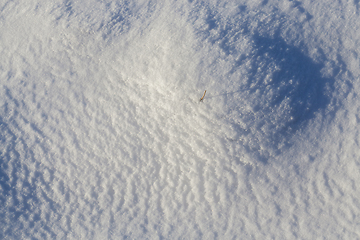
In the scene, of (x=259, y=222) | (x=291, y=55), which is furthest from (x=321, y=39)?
(x=259, y=222)

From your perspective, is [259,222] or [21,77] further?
[21,77]

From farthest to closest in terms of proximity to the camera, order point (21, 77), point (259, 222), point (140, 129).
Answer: point (21, 77) → point (140, 129) → point (259, 222)

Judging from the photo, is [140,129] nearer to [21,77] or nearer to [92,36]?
[92,36]

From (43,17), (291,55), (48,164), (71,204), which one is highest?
(43,17)

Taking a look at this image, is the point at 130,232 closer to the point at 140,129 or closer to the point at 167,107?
the point at 140,129

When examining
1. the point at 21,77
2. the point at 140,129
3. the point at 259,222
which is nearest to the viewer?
the point at 259,222

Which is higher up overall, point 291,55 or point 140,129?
point 291,55

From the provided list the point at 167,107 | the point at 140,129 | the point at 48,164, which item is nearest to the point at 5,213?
the point at 48,164
